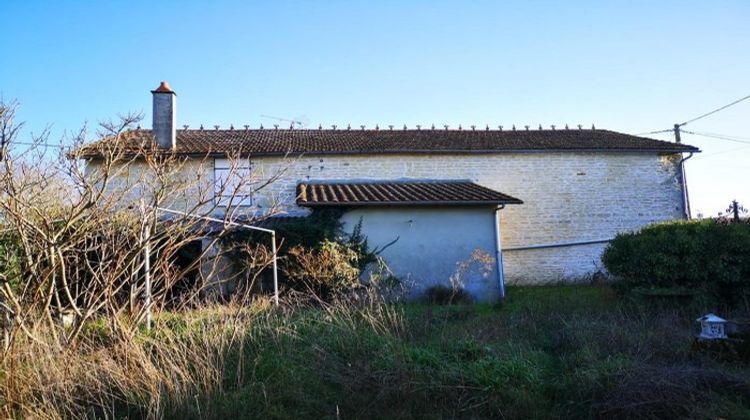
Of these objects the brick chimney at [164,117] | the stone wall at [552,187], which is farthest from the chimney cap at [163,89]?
the stone wall at [552,187]

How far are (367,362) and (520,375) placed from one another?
1445 millimetres

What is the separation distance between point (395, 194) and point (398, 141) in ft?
13.0

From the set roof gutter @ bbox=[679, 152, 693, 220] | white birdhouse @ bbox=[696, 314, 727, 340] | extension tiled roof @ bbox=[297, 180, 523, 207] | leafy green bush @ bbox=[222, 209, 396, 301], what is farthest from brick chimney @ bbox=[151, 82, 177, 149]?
roof gutter @ bbox=[679, 152, 693, 220]

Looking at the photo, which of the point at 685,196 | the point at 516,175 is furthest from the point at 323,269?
the point at 685,196

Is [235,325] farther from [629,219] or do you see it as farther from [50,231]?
[629,219]

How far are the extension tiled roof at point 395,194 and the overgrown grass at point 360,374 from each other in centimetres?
641

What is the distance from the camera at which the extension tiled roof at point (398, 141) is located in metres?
15.3

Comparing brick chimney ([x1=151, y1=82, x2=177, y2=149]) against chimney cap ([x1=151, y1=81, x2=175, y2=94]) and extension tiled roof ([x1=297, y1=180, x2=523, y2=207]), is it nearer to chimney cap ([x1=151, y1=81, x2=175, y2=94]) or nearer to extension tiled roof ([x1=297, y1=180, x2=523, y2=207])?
chimney cap ([x1=151, y1=81, x2=175, y2=94])

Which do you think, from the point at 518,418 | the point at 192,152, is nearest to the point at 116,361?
the point at 518,418

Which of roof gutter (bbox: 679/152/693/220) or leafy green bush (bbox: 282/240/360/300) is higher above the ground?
roof gutter (bbox: 679/152/693/220)

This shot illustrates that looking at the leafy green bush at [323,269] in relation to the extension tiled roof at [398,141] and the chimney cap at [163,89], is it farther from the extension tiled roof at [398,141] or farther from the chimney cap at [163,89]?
the chimney cap at [163,89]

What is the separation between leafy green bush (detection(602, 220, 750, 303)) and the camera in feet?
26.4

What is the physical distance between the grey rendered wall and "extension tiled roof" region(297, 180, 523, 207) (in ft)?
1.09

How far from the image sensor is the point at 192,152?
1410 cm
